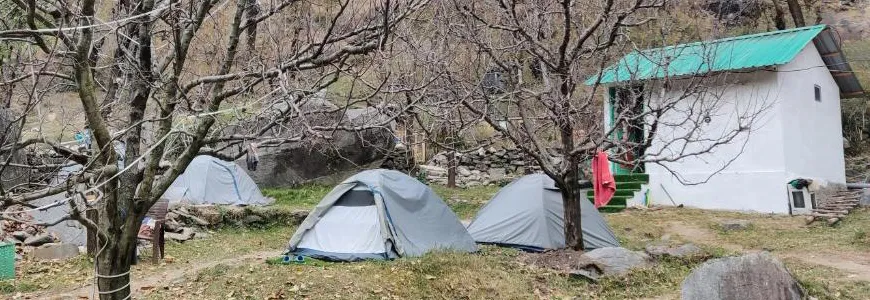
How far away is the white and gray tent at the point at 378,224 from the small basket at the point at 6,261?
3.27 m

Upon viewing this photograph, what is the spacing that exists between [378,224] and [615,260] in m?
3.14

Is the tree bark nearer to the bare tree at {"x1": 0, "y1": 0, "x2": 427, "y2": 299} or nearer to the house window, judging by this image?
the bare tree at {"x1": 0, "y1": 0, "x2": 427, "y2": 299}

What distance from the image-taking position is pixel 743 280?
17.0 ft

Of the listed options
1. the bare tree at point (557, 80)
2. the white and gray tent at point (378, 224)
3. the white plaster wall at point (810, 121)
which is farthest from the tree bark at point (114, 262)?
the white plaster wall at point (810, 121)

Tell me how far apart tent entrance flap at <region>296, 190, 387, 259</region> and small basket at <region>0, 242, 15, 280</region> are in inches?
134

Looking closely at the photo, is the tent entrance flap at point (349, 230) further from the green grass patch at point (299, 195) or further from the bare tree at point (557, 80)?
the green grass patch at point (299, 195)

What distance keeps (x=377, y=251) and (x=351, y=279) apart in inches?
63.5

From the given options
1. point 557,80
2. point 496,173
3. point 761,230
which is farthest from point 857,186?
point 557,80

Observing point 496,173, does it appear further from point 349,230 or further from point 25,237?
point 25,237

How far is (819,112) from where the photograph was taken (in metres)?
14.9

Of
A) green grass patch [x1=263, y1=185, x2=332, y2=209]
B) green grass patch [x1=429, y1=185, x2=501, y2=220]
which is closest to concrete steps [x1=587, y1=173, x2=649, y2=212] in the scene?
green grass patch [x1=429, y1=185, x2=501, y2=220]

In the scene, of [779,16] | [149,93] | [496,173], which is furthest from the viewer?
[496,173]

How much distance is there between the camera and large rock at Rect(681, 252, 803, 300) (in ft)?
17.0

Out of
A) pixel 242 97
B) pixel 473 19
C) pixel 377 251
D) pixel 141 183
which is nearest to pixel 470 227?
pixel 377 251
